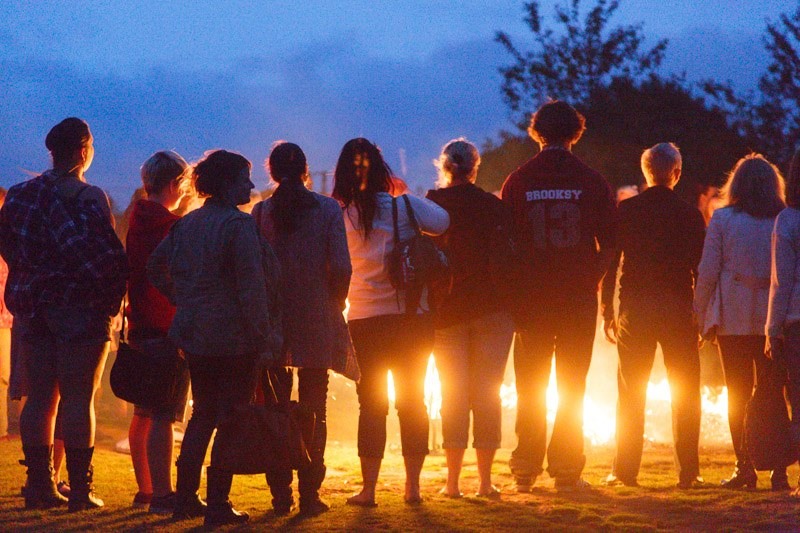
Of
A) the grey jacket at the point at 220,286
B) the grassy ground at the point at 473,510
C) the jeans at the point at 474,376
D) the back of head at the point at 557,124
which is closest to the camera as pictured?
the grey jacket at the point at 220,286

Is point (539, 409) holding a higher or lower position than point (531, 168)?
lower

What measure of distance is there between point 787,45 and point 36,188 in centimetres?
2448

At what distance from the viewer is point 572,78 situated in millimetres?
34594

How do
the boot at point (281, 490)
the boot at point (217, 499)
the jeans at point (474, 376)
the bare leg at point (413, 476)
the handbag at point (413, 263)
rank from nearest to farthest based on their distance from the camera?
the boot at point (217, 499) < the boot at point (281, 490) < the handbag at point (413, 263) < the bare leg at point (413, 476) < the jeans at point (474, 376)

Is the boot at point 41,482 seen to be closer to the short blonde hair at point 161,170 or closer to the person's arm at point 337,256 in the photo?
the short blonde hair at point 161,170

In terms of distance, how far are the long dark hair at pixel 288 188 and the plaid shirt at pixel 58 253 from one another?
0.92 m

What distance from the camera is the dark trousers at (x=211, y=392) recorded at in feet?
19.9

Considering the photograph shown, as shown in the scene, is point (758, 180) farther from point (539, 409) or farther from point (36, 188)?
point (36, 188)

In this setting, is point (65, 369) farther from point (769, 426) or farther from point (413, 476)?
point (769, 426)

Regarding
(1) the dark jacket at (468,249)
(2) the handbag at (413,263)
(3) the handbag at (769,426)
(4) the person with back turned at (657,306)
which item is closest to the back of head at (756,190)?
(4) the person with back turned at (657,306)

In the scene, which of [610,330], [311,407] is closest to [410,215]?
[311,407]

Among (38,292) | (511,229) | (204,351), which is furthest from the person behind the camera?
(511,229)

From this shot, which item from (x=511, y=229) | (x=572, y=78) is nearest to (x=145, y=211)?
(x=511, y=229)

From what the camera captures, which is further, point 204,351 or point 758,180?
point 758,180
